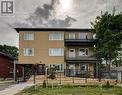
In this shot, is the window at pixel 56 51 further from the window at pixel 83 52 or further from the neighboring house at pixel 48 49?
the window at pixel 83 52

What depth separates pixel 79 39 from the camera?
6103 cm

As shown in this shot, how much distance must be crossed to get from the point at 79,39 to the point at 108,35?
10.6m

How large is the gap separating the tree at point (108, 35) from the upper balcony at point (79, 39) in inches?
224

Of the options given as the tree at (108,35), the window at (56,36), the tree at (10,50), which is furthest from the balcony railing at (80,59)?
the tree at (10,50)

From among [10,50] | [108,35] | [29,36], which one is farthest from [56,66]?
[10,50]

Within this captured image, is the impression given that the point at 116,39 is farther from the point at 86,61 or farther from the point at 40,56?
the point at 40,56

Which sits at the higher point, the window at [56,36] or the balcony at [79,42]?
the window at [56,36]

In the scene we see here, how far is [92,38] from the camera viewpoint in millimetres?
60938

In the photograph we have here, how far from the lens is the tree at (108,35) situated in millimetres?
49875

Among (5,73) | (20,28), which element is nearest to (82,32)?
(20,28)

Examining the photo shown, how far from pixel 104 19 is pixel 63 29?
9.05 metres

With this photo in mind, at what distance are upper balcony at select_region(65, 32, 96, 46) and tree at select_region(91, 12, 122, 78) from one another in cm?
569

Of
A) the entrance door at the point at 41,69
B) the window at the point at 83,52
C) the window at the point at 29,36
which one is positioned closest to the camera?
the entrance door at the point at 41,69

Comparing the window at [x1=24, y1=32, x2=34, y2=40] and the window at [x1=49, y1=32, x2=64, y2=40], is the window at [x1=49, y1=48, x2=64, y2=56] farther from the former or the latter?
→ the window at [x1=24, y1=32, x2=34, y2=40]
